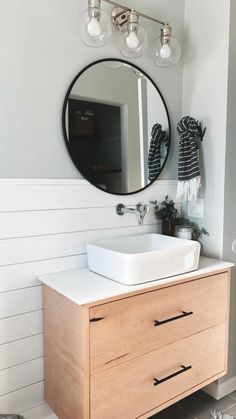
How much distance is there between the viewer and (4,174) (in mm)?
1381

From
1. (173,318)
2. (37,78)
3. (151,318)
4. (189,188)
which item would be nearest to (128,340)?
(151,318)

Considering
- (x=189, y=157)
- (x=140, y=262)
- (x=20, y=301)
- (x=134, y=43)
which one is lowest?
(x=20, y=301)

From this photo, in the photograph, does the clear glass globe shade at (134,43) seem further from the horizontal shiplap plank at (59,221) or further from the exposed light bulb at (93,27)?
the horizontal shiplap plank at (59,221)

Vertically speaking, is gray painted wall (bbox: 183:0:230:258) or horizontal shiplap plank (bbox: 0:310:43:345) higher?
gray painted wall (bbox: 183:0:230:258)

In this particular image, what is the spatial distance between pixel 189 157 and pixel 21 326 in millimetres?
1256

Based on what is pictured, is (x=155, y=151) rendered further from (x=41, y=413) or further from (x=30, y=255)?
(x=41, y=413)

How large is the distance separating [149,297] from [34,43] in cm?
124

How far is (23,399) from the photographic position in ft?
4.89

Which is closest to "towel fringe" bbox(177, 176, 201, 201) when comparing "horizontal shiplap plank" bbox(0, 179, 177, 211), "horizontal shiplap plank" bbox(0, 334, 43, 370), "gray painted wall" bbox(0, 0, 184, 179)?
"horizontal shiplap plank" bbox(0, 179, 177, 211)

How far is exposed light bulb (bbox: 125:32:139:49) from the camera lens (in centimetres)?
156

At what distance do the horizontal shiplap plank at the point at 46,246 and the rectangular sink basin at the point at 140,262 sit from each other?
0.19ft

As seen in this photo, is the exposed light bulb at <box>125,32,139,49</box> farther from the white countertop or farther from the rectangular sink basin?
the white countertop

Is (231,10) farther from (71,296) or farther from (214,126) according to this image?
(71,296)

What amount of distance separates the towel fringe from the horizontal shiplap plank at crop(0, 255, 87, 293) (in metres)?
0.74
